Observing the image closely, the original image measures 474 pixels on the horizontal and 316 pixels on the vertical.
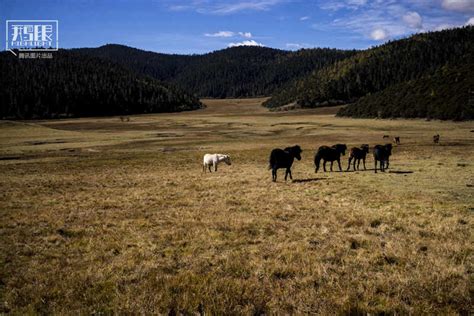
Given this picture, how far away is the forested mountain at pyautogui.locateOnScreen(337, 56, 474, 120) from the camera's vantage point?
92.1 meters

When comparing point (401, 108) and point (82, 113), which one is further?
point (82, 113)

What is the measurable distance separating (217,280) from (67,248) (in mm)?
5389

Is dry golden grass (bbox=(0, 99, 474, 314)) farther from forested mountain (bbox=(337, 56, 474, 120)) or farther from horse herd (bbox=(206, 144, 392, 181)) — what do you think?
forested mountain (bbox=(337, 56, 474, 120))

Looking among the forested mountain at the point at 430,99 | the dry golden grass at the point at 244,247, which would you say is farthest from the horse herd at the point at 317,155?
the forested mountain at the point at 430,99

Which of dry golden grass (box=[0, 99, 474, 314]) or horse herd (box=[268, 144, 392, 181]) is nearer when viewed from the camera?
dry golden grass (box=[0, 99, 474, 314])

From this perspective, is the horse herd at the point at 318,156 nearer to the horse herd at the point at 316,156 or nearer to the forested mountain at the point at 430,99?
the horse herd at the point at 316,156

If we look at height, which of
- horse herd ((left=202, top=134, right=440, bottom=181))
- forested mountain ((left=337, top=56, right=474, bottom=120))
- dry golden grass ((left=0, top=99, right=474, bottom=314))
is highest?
forested mountain ((left=337, top=56, right=474, bottom=120))

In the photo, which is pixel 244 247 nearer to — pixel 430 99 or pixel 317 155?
pixel 317 155

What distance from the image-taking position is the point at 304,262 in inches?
348

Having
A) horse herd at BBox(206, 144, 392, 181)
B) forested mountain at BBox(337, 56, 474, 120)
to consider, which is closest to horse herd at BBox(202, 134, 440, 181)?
horse herd at BBox(206, 144, 392, 181)

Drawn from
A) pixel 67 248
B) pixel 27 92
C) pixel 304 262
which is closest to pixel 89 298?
pixel 67 248

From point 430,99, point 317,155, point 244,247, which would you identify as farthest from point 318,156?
point 430,99

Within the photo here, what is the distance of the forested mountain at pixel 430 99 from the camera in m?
92.1

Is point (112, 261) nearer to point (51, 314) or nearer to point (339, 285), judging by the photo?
point (51, 314)
